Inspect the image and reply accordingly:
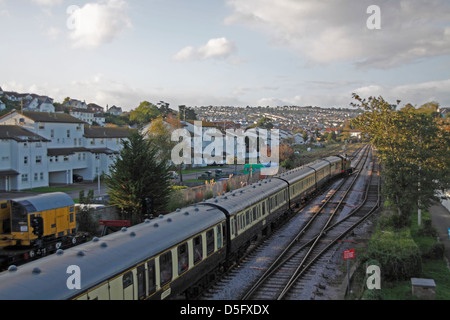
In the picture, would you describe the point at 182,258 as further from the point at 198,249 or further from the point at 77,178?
the point at 77,178

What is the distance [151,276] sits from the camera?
9.98 metres

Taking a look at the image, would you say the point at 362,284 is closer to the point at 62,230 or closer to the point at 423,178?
the point at 423,178

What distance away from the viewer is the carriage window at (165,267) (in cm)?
1048

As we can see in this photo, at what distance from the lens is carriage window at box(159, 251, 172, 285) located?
34.4 ft

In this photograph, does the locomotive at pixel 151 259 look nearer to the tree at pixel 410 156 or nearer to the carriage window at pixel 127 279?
the carriage window at pixel 127 279

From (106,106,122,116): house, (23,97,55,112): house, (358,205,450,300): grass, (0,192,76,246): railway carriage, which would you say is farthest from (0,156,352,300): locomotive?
(106,106,122,116): house

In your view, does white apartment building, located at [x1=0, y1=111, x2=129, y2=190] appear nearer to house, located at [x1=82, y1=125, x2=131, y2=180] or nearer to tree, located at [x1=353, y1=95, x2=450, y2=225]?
house, located at [x1=82, y1=125, x2=131, y2=180]

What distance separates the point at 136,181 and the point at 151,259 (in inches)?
458


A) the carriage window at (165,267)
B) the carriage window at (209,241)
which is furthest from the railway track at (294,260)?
the carriage window at (165,267)

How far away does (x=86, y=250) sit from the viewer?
31.1 ft

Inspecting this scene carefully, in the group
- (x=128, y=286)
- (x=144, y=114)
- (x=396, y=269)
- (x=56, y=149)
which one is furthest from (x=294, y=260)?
(x=144, y=114)

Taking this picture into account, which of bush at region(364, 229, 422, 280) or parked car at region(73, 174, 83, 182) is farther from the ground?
parked car at region(73, 174, 83, 182)

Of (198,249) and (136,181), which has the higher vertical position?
(136,181)
